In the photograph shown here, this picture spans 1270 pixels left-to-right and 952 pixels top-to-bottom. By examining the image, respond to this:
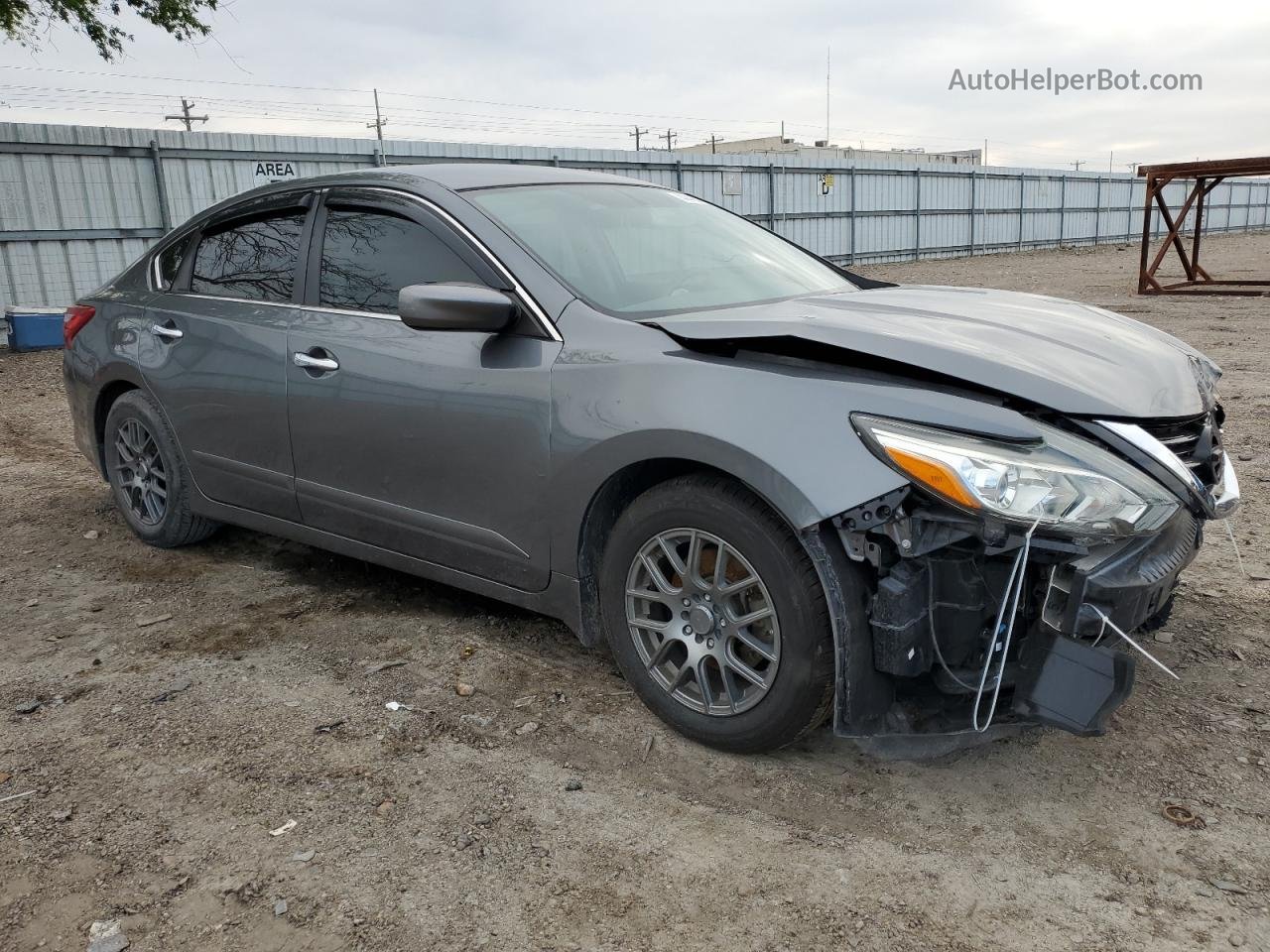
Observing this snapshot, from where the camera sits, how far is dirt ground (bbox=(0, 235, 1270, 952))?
2.17 meters

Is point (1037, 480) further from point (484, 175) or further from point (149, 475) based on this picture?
point (149, 475)

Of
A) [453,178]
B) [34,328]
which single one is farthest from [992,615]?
[34,328]

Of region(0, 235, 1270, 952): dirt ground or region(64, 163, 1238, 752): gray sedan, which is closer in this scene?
region(0, 235, 1270, 952): dirt ground

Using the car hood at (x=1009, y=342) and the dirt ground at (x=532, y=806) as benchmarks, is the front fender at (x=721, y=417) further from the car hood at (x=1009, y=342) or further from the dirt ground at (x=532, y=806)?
the dirt ground at (x=532, y=806)

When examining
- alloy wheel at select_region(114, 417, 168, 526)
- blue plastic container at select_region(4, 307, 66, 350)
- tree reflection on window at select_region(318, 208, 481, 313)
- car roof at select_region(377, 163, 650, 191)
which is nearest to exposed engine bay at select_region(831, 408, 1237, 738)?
tree reflection on window at select_region(318, 208, 481, 313)

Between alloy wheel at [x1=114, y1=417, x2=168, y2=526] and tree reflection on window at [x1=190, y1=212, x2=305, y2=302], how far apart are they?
75cm

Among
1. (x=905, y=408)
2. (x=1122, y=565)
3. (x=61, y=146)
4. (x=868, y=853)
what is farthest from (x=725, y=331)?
(x=61, y=146)

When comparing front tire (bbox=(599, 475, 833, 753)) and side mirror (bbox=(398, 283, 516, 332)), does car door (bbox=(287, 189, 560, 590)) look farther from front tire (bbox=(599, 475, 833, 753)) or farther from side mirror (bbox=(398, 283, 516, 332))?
front tire (bbox=(599, 475, 833, 753))

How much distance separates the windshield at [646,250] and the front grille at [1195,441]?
131cm

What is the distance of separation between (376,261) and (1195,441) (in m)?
2.59

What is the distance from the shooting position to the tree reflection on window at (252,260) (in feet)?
12.7

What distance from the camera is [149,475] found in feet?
15.2

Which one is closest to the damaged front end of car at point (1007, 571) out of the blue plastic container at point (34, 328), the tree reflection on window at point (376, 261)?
the tree reflection on window at point (376, 261)

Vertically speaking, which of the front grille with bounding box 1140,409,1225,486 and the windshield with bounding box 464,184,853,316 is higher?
the windshield with bounding box 464,184,853,316
